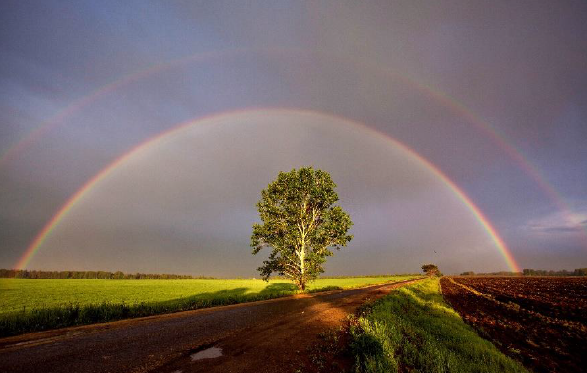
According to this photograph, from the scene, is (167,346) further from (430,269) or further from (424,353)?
(430,269)

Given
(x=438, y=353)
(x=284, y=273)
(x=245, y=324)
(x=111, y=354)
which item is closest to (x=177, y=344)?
(x=111, y=354)

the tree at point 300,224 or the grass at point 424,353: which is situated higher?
the tree at point 300,224

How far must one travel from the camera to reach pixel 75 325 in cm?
1459

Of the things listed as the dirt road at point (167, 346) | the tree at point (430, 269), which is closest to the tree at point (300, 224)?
the dirt road at point (167, 346)

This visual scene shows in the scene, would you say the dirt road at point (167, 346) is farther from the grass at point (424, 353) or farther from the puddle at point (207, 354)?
the grass at point (424, 353)

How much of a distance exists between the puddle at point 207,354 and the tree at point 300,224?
26313 mm

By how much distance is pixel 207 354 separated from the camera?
30.9 ft

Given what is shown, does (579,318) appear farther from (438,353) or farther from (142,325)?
(142,325)

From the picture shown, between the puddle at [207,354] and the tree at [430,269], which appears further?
the tree at [430,269]

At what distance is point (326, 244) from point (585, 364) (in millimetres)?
27416

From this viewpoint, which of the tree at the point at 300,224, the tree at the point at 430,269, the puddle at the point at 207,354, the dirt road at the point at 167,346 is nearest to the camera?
the dirt road at the point at 167,346

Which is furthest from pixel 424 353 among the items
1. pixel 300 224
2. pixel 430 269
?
pixel 430 269

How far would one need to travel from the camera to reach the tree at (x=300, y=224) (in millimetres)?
36875

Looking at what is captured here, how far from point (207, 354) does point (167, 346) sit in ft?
6.44
